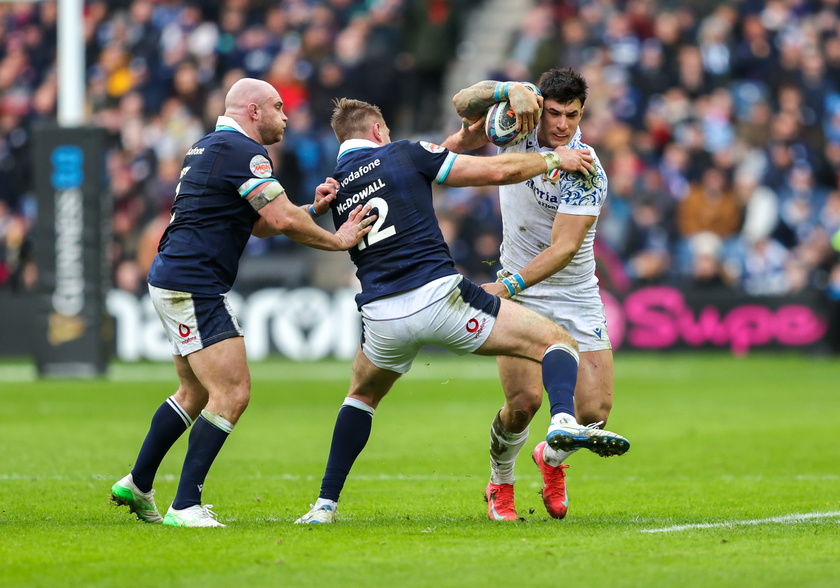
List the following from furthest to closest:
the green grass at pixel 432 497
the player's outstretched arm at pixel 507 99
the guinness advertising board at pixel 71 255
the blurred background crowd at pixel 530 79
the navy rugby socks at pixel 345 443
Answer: the blurred background crowd at pixel 530 79 < the guinness advertising board at pixel 71 255 < the player's outstretched arm at pixel 507 99 < the navy rugby socks at pixel 345 443 < the green grass at pixel 432 497

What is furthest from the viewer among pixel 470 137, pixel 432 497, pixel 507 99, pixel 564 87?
pixel 432 497

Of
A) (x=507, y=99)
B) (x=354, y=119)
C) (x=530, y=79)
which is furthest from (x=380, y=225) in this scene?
(x=530, y=79)

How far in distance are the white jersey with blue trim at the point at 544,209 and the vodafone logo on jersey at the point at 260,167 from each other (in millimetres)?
1545

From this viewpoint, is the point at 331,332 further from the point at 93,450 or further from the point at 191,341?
the point at 191,341

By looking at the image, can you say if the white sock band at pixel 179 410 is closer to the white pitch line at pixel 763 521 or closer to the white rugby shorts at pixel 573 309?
the white rugby shorts at pixel 573 309

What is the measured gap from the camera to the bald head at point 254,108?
7680mm

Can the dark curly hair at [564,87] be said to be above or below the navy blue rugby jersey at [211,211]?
above

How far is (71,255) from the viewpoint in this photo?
782 inches

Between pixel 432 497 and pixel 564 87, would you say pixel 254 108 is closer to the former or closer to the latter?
pixel 564 87

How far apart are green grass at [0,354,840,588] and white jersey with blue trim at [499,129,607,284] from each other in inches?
43.1

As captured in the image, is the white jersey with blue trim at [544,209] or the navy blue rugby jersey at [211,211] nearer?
the navy blue rugby jersey at [211,211]

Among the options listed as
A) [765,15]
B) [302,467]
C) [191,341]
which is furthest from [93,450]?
[765,15]

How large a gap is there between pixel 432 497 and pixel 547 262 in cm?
200

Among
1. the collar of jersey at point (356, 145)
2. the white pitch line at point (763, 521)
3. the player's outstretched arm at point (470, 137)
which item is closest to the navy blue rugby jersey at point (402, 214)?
the collar of jersey at point (356, 145)
